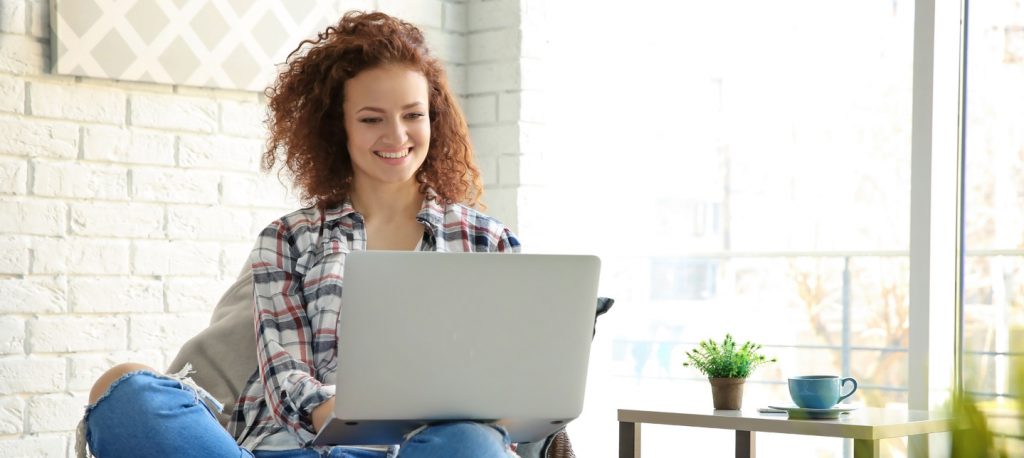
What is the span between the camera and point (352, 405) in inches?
53.6

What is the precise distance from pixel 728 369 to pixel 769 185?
155 inches

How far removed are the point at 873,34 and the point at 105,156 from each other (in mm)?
4565

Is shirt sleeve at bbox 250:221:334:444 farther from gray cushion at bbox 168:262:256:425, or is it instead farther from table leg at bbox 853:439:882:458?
table leg at bbox 853:439:882:458

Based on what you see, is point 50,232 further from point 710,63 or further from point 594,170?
point 710,63

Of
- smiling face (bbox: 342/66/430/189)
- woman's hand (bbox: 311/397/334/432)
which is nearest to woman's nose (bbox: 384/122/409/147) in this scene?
smiling face (bbox: 342/66/430/189)

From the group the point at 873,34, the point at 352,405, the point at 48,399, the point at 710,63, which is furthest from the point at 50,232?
the point at 873,34

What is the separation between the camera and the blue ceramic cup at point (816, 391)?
2152 mm

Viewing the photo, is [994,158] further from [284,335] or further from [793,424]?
[284,335]

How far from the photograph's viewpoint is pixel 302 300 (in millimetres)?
1850

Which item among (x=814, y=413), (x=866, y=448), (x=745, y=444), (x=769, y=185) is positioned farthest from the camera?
(x=769, y=185)

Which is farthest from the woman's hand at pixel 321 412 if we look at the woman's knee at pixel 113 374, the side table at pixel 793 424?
the side table at pixel 793 424

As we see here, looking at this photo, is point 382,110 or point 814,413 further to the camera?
point 814,413

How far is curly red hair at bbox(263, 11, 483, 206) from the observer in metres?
1.97

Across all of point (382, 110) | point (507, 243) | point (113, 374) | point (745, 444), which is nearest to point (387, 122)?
point (382, 110)
